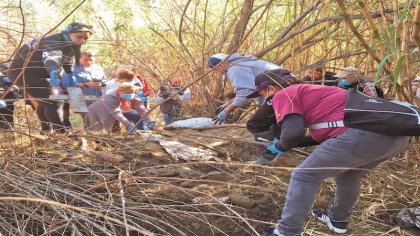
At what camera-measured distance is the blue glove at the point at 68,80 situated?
3.94 metres

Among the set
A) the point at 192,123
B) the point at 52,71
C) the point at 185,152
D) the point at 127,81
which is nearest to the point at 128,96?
the point at 127,81

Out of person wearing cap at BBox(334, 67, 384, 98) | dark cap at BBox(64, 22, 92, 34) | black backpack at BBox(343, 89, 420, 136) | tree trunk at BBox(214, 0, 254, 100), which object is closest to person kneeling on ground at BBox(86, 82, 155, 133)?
dark cap at BBox(64, 22, 92, 34)

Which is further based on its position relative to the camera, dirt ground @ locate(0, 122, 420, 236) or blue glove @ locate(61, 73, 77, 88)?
blue glove @ locate(61, 73, 77, 88)

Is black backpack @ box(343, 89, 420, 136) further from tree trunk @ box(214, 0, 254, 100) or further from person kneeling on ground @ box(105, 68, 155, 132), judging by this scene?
tree trunk @ box(214, 0, 254, 100)

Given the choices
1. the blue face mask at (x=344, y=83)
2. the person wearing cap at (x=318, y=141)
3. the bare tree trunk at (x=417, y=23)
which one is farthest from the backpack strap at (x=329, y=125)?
the blue face mask at (x=344, y=83)

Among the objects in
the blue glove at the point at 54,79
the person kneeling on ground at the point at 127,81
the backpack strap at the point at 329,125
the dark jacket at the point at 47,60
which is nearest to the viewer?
the backpack strap at the point at 329,125

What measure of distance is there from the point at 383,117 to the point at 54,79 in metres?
2.90

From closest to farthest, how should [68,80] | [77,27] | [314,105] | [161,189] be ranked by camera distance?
[314,105] < [161,189] < [77,27] < [68,80]

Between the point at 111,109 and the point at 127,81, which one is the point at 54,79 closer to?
the point at 111,109

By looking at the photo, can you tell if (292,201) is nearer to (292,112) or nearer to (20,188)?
(292,112)

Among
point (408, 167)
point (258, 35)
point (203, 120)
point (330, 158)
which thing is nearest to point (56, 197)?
point (330, 158)

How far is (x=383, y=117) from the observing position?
1917 mm

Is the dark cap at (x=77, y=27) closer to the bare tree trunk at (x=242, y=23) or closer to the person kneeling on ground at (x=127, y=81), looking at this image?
the person kneeling on ground at (x=127, y=81)

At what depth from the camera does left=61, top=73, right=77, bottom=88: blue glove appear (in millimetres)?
3943
